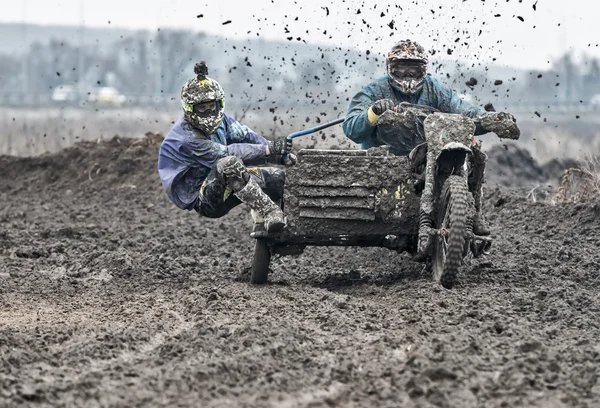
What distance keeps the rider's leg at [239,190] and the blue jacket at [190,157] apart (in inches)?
13.1

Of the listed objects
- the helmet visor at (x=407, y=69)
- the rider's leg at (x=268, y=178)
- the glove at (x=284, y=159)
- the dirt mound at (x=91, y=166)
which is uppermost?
the helmet visor at (x=407, y=69)

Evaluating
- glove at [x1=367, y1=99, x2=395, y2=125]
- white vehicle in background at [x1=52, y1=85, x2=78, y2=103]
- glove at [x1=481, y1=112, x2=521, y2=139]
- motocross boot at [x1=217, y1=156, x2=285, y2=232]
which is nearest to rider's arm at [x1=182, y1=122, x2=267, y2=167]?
motocross boot at [x1=217, y1=156, x2=285, y2=232]

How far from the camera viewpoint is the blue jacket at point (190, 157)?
10.7m

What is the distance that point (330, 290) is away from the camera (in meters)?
10.4

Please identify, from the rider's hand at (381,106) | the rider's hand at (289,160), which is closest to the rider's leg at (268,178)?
the rider's hand at (289,160)

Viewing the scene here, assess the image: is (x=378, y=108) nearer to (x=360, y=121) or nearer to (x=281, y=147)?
(x=360, y=121)

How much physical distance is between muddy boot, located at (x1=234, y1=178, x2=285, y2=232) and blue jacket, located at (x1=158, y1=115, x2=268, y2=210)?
606mm

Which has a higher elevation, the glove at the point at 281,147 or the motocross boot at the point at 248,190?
the glove at the point at 281,147

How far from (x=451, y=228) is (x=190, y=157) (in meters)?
2.86

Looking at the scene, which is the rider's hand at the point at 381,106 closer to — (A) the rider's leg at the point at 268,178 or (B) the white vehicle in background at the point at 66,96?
(A) the rider's leg at the point at 268,178

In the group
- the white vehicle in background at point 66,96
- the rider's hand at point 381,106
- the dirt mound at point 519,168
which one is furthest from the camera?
the white vehicle in background at point 66,96

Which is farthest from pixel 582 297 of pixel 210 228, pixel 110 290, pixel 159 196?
pixel 159 196

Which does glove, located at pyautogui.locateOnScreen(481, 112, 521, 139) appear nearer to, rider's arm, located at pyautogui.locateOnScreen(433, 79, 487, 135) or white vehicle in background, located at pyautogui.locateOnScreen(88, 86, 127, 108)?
rider's arm, located at pyautogui.locateOnScreen(433, 79, 487, 135)

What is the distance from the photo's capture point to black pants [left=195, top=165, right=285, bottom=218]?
10.4m
